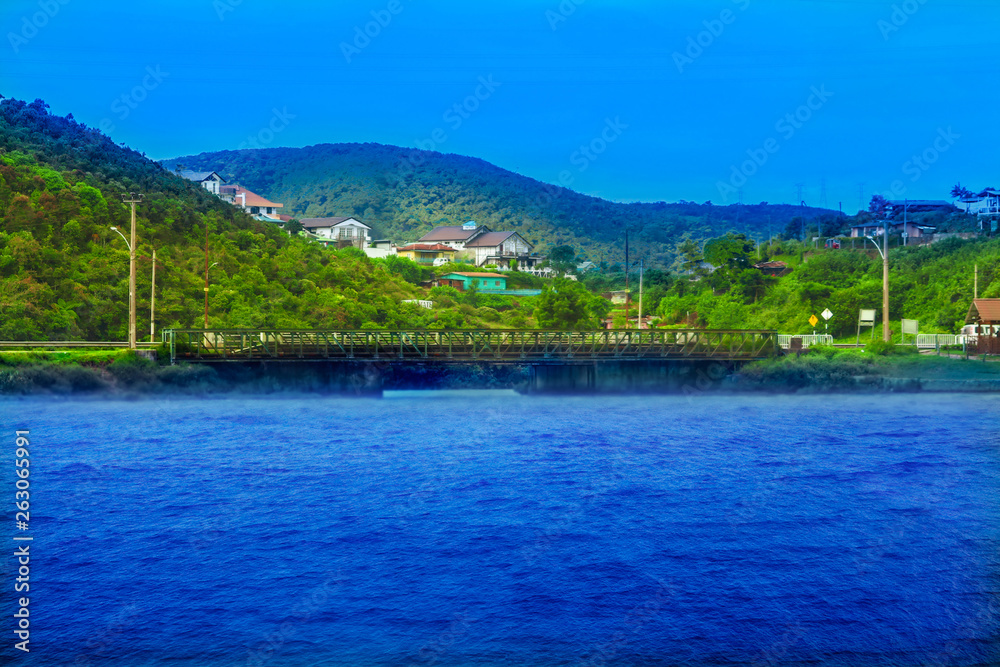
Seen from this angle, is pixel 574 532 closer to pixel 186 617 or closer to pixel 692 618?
pixel 692 618

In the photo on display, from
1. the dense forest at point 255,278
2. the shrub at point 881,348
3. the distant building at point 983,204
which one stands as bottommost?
the shrub at point 881,348

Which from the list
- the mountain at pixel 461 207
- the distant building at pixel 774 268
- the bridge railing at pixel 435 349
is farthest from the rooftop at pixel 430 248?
the bridge railing at pixel 435 349

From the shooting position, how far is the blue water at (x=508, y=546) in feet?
41.3

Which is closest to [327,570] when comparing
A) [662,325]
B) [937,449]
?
[937,449]

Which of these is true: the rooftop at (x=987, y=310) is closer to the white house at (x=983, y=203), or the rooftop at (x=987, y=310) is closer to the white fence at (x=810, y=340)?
the white fence at (x=810, y=340)

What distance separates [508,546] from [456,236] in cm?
11352

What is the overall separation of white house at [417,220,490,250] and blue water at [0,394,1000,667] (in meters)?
95.7

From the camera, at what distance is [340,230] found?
131m

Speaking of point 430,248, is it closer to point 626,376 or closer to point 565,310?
point 565,310

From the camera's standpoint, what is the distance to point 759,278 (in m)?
77.8

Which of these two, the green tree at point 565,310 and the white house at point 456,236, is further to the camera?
the white house at point 456,236

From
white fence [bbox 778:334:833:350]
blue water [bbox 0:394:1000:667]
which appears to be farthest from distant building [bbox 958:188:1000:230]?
blue water [bbox 0:394:1000:667]

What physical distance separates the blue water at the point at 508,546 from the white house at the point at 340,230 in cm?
9897

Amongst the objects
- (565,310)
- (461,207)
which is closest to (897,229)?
(565,310)
